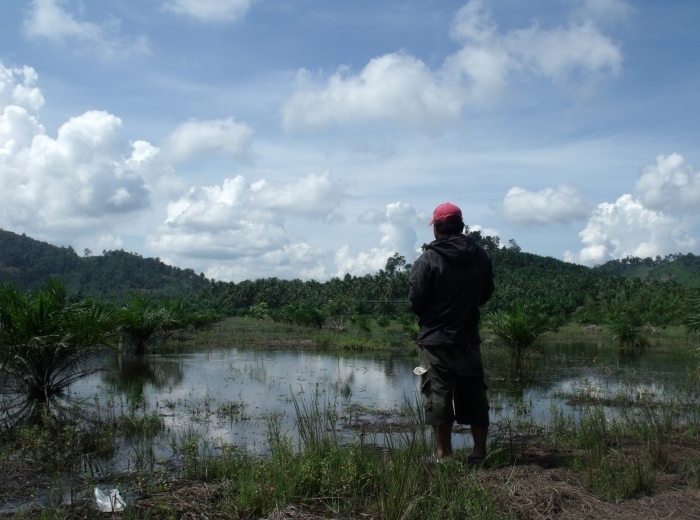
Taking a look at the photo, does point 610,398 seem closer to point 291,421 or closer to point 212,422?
point 291,421

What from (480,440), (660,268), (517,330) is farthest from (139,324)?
(660,268)

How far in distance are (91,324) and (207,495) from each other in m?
4.73

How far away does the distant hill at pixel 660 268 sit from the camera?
75.5m

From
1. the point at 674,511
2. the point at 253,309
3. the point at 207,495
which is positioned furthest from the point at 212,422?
the point at 253,309

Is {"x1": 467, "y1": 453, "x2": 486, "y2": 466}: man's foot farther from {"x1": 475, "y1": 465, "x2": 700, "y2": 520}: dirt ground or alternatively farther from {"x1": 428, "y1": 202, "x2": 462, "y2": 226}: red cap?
{"x1": 428, "y1": 202, "x2": 462, "y2": 226}: red cap

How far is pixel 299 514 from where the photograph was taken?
3430 mm

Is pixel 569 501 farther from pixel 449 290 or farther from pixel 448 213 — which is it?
pixel 448 213

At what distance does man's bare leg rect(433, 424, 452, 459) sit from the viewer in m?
4.31

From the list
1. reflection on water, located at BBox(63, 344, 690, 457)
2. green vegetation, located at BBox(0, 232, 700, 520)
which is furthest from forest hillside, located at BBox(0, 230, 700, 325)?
green vegetation, located at BBox(0, 232, 700, 520)

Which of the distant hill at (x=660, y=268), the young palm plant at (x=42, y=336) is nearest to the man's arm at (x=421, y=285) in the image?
the young palm plant at (x=42, y=336)

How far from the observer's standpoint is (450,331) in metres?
4.37

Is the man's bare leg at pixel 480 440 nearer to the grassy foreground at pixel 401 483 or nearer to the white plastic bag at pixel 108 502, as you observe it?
the grassy foreground at pixel 401 483

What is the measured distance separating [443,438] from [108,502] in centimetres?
211

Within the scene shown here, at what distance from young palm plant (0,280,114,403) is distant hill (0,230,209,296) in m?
51.8
